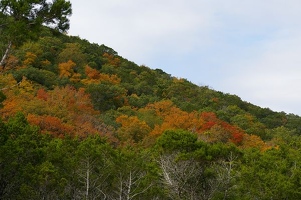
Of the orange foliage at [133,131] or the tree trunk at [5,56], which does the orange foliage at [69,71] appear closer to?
the orange foliage at [133,131]

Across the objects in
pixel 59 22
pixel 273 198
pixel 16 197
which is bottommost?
pixel 16 197

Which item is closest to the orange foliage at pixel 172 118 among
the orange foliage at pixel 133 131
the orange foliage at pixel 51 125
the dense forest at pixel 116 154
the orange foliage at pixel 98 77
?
the dense forest at pixel 116 154

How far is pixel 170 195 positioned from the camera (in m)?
19.0

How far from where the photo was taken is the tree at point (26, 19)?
440 inches

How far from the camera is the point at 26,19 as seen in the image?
11648 millimetres

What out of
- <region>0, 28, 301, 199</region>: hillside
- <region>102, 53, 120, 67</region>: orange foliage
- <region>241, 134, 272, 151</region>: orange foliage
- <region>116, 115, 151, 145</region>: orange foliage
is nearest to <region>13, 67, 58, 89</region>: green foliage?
<region>0, 28, 301, 199</region>: hillside

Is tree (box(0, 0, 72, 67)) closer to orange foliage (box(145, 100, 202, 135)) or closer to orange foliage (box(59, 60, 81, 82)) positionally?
orange foliage (box(145, 100, 202, 135))

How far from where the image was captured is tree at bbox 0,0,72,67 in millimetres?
11172

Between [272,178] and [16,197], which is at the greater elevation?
[272,178]

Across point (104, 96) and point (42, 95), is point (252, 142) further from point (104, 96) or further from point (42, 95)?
point (42, 95)

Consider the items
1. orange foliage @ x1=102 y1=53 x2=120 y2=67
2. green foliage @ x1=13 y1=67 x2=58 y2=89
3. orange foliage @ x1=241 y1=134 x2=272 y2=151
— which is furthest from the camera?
orange foliage @ x1=102 y1=53 x2=120 y2=67

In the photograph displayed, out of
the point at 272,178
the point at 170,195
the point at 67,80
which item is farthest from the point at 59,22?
the point at 67,80

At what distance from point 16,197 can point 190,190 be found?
7.29 m

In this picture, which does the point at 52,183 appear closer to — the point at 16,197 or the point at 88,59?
the point at 16,197
